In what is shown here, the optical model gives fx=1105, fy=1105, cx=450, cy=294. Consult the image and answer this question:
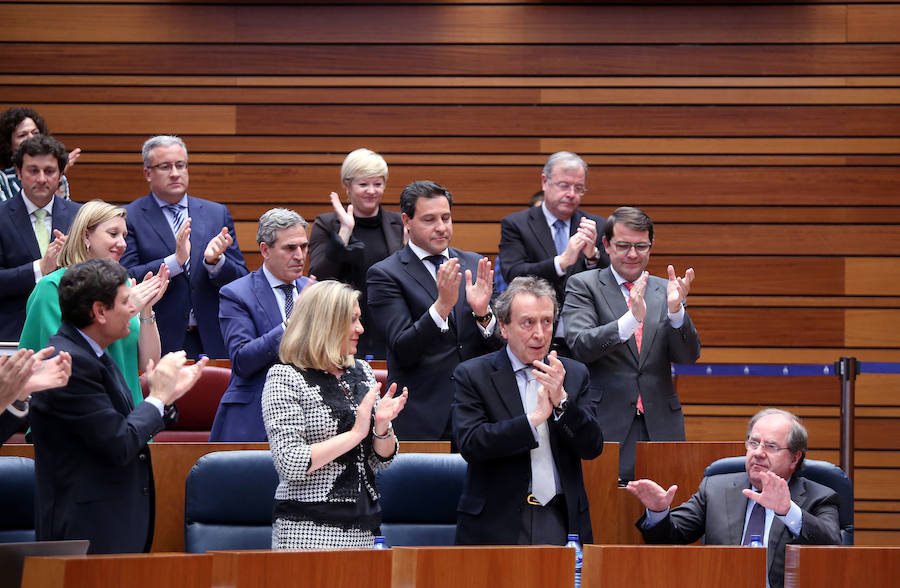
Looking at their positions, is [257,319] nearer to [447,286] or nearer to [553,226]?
[447,286]

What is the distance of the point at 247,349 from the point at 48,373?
3.02ft

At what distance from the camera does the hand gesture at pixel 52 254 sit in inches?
148

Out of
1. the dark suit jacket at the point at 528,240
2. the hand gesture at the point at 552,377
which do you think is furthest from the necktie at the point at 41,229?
the hand gesture at the point at 552,377

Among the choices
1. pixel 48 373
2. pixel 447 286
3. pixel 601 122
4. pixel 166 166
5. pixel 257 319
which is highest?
pixel 601 122

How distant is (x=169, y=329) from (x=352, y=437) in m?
1.92

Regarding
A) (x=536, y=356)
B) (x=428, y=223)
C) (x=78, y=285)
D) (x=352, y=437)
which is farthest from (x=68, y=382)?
Answer: (x=428, y=223)

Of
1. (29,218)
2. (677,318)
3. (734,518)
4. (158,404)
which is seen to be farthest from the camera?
(29,218)

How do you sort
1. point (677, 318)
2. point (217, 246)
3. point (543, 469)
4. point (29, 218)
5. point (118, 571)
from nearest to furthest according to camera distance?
point (118, 571) < point (543, 469) < point (677, 318) < point (217, 246) < point (29, 218)

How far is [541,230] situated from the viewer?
13.8ft

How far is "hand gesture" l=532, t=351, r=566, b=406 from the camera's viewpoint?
8.77 feet

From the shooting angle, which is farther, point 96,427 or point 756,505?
point 756,505

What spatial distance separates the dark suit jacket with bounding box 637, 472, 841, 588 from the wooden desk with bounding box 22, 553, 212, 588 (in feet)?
4.36

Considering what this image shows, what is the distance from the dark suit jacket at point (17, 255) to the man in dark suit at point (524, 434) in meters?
1.88

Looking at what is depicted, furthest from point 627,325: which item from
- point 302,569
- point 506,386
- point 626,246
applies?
point 302,569
